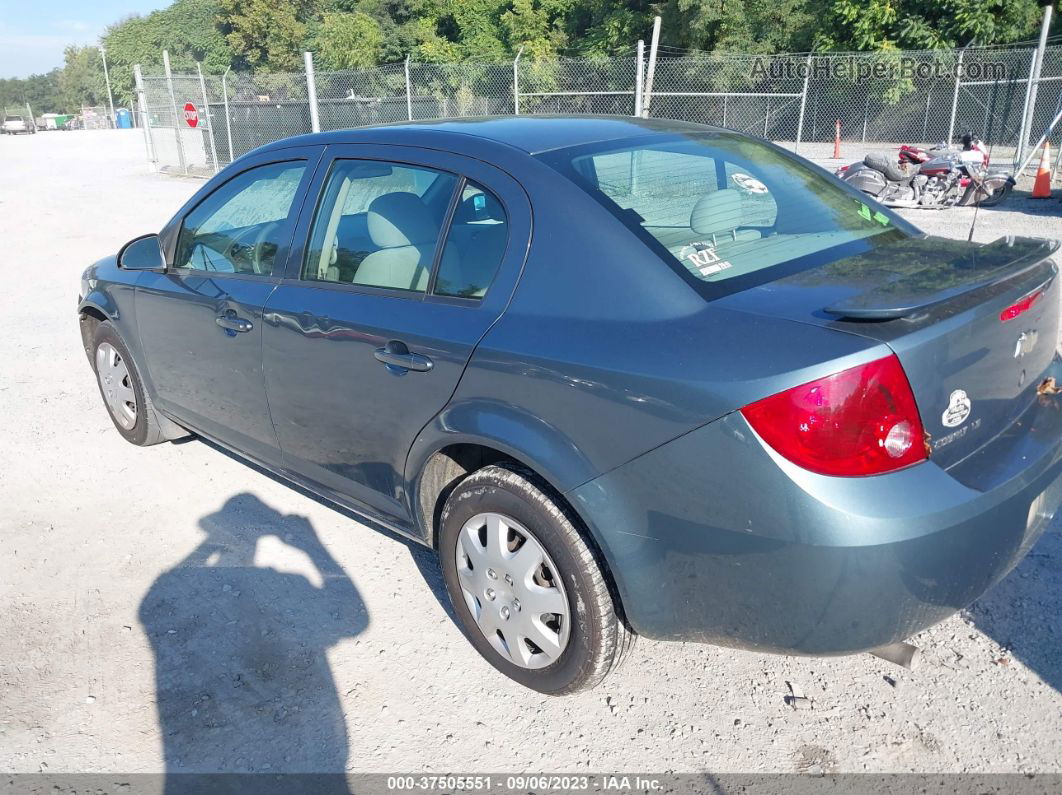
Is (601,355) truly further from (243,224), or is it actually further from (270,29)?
(270,29)

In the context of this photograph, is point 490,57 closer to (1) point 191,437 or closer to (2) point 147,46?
(1) point 191,437

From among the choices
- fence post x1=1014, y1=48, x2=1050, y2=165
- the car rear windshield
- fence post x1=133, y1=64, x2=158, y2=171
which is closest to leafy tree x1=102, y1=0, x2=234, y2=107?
fence post x1=133, y1=64, x2=158, y2=171

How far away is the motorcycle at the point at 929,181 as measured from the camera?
1249 centimetres

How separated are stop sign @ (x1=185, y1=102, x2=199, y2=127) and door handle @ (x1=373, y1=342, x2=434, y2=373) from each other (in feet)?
64.7

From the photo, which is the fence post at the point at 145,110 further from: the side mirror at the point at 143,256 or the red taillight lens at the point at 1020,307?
the red taillight lens at the point at 1020,307

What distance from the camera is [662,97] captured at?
26.4m

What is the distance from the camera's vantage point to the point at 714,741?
2.61m

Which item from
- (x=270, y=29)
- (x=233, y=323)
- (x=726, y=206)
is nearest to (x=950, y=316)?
(x=726, y=206)

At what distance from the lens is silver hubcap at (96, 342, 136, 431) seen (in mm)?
4742

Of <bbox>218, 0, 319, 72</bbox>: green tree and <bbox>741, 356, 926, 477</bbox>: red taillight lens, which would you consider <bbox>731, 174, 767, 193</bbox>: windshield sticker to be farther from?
<bbox>218, 0, 319, 72</bbox>: green tree

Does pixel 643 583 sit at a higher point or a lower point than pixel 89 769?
higher

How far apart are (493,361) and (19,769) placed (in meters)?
1.87

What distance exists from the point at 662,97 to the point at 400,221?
2515 centimetres

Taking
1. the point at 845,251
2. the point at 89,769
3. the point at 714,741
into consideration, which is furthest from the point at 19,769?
the point at 845,251
